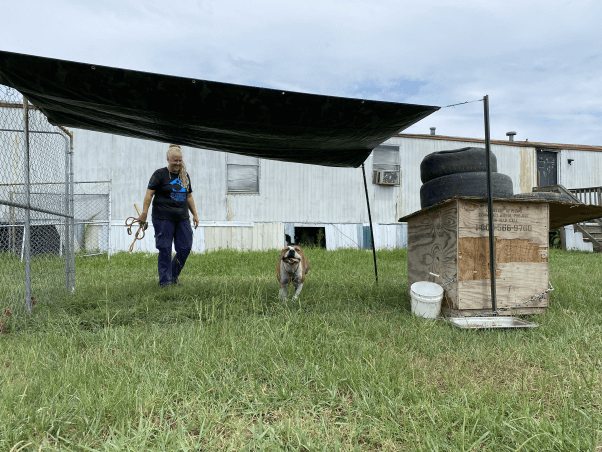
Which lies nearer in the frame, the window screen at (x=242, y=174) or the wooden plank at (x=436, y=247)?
the wooden plank at (x=436, y=247)

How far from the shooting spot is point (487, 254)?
3547mm

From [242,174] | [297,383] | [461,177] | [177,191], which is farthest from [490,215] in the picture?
[242,174]

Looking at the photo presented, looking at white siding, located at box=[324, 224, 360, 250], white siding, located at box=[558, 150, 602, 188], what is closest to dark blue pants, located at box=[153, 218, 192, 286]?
white siding, located at box=[324, 224, 360, 250]

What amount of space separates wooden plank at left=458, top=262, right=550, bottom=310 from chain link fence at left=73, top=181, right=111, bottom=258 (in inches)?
400

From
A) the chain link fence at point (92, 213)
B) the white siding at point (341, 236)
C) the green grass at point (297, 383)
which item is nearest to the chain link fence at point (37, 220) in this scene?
the green grass at point (297, 383)

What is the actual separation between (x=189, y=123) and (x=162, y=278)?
7.59 feet

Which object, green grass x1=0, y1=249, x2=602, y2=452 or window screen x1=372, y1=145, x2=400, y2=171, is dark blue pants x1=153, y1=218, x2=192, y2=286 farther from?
window screen x1=372, y1=145, x2=400, y2=171

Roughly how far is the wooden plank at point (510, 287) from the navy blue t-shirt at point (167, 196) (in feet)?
11.9

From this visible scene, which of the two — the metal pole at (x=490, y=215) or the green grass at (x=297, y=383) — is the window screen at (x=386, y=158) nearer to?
the metal pole at (x=490, y=215)

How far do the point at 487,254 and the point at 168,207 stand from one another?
12.7 feet

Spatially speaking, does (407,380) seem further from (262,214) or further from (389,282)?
(262,214)

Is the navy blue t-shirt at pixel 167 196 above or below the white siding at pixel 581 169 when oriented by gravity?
below

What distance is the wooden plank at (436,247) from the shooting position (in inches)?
139

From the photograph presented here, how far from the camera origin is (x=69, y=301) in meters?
4.05
